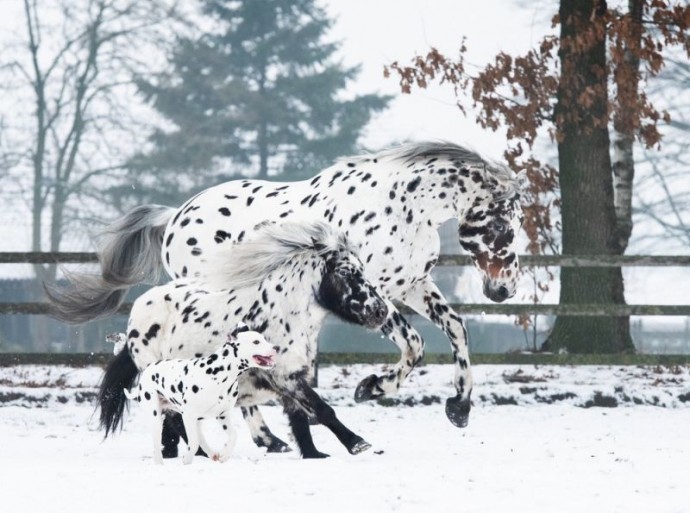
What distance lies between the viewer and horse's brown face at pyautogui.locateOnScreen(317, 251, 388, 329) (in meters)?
7.04

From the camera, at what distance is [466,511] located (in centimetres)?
536

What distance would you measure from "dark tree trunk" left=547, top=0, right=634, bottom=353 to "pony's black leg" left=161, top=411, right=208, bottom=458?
829 centimetres

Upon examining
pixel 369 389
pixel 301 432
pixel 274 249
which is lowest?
pixel 301 432

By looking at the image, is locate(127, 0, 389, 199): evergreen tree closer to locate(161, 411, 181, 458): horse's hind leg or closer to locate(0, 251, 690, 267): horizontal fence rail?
locate(0, 251, 690, 267): horizontal fence rail

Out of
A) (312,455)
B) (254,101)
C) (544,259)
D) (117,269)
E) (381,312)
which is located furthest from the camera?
(254,101)

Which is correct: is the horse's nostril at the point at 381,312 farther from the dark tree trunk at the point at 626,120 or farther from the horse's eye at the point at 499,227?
the dark tree trunk at the point at 626,120

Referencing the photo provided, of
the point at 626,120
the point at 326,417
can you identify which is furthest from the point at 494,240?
the point at 626,120

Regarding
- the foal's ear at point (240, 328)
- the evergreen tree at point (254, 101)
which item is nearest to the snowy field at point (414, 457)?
the foal's ear at point (240, 328)

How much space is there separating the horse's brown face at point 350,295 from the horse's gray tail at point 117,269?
297 centimetres

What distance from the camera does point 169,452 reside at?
24.6 feet

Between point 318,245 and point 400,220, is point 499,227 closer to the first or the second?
point 400,220

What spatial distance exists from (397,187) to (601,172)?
23.0 feet

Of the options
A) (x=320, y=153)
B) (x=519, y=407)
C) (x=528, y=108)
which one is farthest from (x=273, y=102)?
(x=519, y=407)

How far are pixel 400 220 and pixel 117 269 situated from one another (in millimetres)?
2853
